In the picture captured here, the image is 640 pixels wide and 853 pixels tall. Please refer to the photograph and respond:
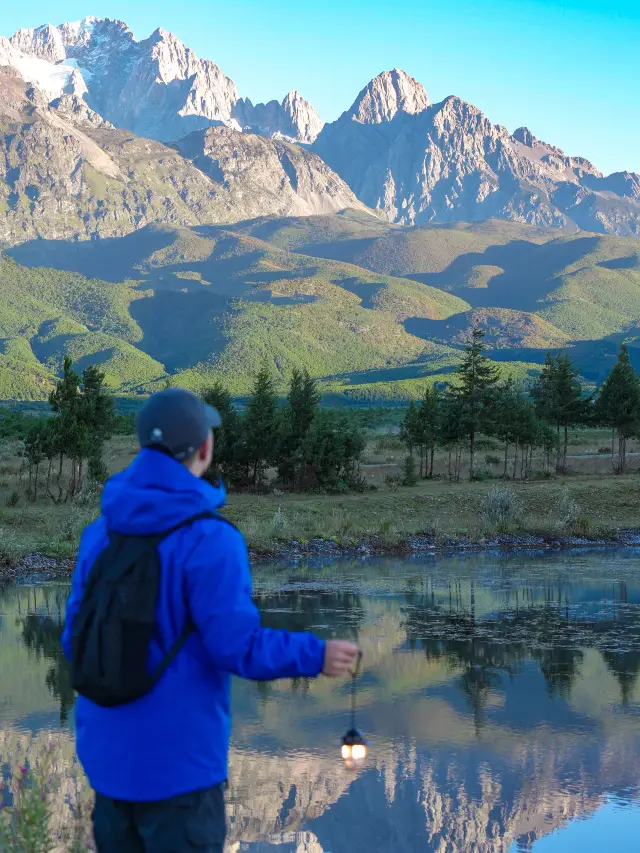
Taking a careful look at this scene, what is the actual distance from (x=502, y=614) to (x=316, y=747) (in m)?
8.49

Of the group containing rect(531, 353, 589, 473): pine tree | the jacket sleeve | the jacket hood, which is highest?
rect(531, 353, 589, 473): pine tree

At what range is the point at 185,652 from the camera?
11.9 ft

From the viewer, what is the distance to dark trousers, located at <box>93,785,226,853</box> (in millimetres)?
3586

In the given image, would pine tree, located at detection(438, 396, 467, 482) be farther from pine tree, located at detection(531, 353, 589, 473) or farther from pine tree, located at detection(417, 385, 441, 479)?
pine tree, located at detection(531, 353, 589, 473)

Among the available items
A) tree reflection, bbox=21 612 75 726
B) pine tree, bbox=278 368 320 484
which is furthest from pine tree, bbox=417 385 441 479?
tree reflection, bbox=21 612 75 726

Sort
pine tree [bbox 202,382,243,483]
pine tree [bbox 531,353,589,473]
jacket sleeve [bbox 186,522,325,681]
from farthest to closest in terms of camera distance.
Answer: pine tree [bbox 531,353,589,473] → pine tree [bbox 202,382,243,483] → jacket sleeve [bbox 186,522,325,681]

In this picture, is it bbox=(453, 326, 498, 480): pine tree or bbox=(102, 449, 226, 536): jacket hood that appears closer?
bbox=(102, 449, 226, 536): jacket hood

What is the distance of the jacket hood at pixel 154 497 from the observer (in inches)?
140

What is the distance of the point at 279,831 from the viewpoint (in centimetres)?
805

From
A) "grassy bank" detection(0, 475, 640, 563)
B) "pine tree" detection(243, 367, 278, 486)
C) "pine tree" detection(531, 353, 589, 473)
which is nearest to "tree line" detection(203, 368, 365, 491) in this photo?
"pine tree" detection(243, 367, 278, 486)

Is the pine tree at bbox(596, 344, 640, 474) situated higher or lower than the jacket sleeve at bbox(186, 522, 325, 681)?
higher

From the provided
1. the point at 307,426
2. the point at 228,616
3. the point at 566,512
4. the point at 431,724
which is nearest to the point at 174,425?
the point at 228,616

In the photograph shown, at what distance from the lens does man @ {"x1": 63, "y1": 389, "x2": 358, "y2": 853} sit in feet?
11.5

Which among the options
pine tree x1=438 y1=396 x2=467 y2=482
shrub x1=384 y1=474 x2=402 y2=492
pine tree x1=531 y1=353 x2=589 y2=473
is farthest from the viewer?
pine tree x1=531 y1=353 x2=589 y2=473
